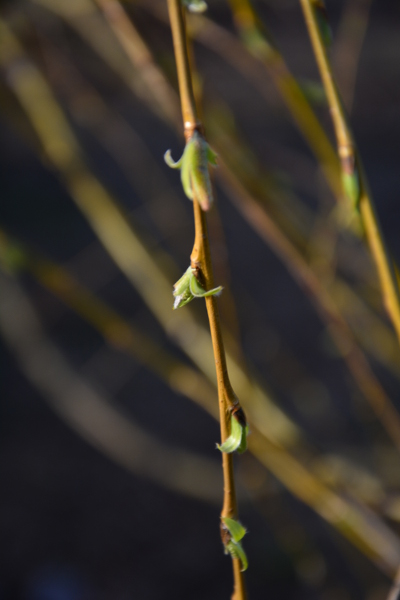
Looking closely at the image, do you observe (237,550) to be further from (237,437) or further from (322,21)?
(322,21)

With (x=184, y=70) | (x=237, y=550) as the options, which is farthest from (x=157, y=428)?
(x=184, y=70)

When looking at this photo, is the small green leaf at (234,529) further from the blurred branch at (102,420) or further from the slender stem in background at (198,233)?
the blurred branch at (102,420)

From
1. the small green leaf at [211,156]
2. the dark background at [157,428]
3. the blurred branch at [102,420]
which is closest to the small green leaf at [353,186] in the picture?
the small green leaf at [211,156]

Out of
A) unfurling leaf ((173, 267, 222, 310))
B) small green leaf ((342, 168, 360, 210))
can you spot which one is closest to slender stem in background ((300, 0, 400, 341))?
small green leaf ((342, 168, 360, 210))

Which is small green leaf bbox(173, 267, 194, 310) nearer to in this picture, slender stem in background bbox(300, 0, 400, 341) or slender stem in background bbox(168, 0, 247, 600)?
slender stem in background bbox(168, 0, 247, 600)

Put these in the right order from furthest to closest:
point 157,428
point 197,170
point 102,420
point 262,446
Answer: point 157,428, point 102,420, point 262,446, point 197,170
